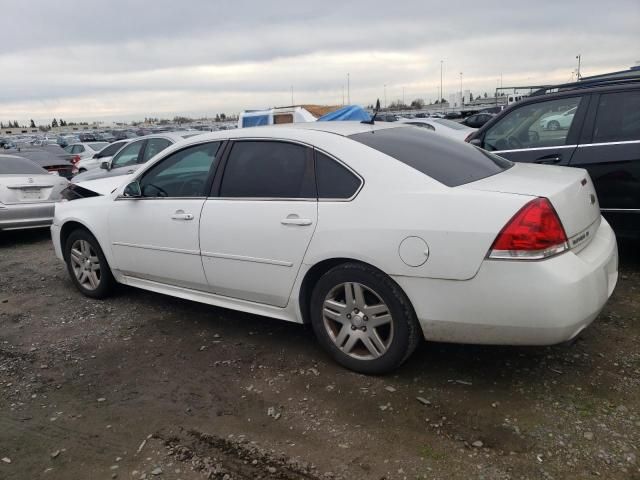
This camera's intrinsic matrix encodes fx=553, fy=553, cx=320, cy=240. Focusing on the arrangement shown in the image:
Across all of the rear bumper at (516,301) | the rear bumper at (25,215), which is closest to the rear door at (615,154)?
the rear bumper at (516,301)

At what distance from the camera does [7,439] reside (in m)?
3.04

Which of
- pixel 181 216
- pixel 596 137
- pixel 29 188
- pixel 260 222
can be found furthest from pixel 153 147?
pixel 596 137

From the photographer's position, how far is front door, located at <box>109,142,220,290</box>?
4121 mm

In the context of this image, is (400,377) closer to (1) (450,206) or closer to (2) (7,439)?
(1) (450,206)

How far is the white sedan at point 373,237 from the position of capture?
288 cm

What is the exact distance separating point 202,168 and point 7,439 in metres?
2.18

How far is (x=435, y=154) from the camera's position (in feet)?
11.8

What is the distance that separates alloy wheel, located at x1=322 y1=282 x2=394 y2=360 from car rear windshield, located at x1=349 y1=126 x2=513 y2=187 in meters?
0.82

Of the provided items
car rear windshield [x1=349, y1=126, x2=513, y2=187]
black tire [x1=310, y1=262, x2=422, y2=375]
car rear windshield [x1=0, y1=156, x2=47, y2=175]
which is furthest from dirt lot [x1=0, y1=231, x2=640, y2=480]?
car rear windshield [x1=0, y1=156, x2=47, y2=175]

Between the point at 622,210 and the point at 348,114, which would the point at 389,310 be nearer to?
the point at 622,210

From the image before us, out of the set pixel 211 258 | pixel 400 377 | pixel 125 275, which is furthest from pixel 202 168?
pixel 400 377

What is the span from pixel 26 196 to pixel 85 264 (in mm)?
3737

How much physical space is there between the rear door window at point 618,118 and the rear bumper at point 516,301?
7.69 feet

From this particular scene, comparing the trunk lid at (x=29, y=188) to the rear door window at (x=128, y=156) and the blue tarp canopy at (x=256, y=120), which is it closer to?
the rear door window at (x=128, y=156)
